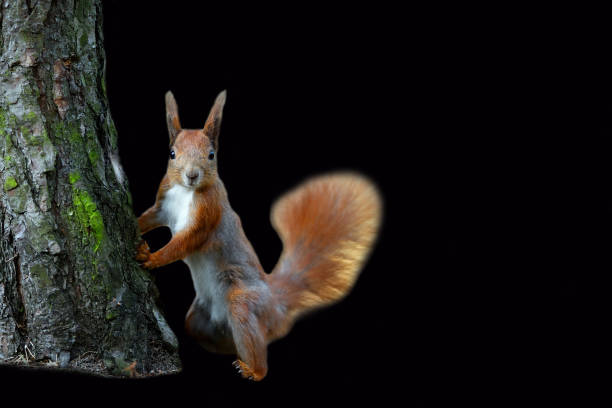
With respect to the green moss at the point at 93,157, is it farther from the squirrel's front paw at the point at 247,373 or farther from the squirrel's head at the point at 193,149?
the squirrel's front paw at the point at 247,373

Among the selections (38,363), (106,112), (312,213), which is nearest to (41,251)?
(38,363)

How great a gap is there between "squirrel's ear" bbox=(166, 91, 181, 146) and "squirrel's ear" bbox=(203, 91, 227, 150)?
0.55 feet

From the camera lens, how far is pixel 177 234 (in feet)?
11.9

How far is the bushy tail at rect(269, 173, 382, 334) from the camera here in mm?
4176

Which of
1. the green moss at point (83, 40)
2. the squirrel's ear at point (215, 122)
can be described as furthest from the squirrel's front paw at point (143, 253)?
the green moss at point (83, 40)

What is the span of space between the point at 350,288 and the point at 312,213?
551 mm

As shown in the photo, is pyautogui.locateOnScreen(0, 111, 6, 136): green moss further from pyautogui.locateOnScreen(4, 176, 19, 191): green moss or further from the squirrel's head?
the squirrel's head

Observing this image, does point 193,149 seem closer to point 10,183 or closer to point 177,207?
point 177,207

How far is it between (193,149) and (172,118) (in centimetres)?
27

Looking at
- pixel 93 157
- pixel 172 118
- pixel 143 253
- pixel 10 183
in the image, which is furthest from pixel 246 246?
pixel 10 183

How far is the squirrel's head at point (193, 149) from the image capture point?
3.48m

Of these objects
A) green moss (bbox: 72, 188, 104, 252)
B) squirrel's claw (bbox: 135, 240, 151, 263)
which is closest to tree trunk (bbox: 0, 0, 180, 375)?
green moss (bbox: 72, 188, 104, 252)

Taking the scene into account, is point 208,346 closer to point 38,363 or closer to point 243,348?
point 243,348

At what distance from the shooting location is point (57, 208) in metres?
3.34
